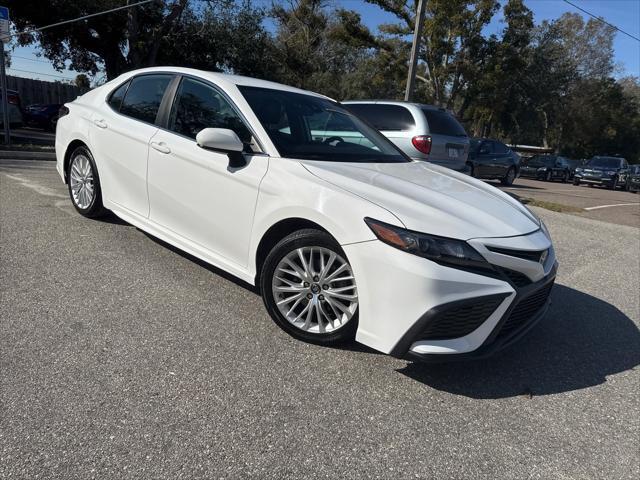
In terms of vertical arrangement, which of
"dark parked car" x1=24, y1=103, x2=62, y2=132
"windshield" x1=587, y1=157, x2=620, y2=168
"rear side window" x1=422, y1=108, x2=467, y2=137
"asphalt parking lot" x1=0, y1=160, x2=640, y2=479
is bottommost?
"dark parked car" x1=24, y1=103, x2=62, y2=132

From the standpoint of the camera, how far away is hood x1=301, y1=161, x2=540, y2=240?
8.79ft

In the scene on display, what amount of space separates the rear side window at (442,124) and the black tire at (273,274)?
6121 millimetres

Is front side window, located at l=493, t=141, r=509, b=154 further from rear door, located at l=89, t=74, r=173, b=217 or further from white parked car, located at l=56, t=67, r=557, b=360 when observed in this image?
rear door, located at l=89, t=74, r=173, b=217

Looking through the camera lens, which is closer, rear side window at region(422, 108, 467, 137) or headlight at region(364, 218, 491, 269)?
headlight at region(364, 218, 491, 269)

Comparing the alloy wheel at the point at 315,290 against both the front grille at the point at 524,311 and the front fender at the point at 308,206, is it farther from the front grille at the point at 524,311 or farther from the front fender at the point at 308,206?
the front grille at the point at 524,311

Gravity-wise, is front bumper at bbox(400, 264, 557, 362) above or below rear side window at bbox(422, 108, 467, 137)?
below

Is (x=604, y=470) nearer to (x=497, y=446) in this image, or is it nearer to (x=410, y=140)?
(x=497, y=446)

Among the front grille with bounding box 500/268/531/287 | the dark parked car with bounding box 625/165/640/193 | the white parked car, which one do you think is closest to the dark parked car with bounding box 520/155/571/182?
the dark parked car with bounding box 625/165/640/193

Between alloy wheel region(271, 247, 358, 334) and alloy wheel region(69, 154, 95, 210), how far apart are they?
9.04 ft

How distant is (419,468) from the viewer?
2.14 m

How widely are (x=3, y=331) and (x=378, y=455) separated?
225 centimetres

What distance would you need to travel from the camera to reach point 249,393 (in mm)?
2529

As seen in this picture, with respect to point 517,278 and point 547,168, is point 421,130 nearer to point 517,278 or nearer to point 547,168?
point 517,278

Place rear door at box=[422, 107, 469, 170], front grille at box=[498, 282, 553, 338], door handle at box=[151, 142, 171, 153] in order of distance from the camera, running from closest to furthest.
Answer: front grille at box=[498, 282, 553, 338], door handle at box=[151, 142, 171, 153], rear door at box=[422, 107, 469, 170]
